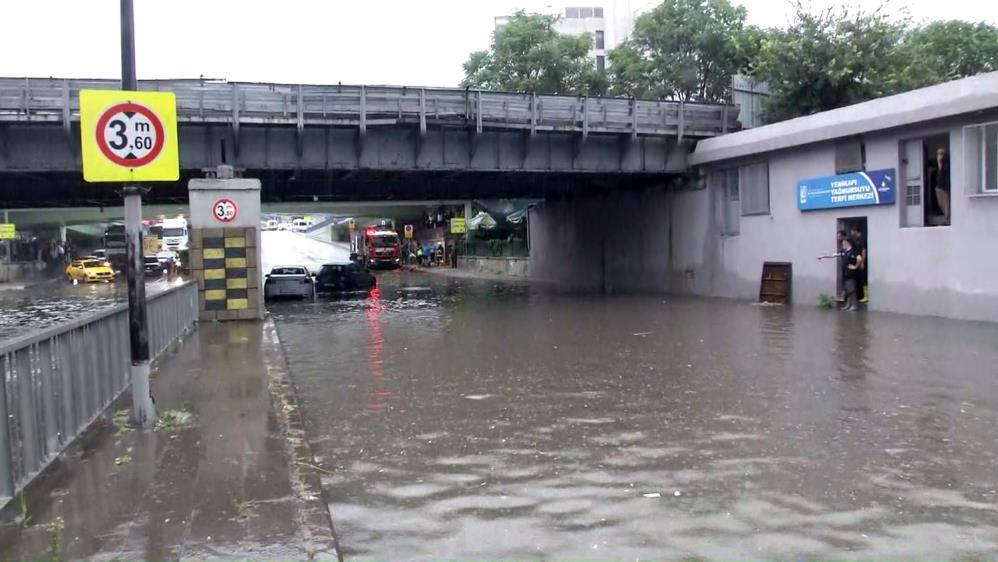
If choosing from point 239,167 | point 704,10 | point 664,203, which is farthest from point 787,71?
point 239,167

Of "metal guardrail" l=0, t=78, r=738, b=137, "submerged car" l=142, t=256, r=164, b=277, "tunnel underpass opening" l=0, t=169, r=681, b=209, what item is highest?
"metal guardrail" l=0, t=78, r=738, b=137

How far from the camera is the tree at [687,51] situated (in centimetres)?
3903

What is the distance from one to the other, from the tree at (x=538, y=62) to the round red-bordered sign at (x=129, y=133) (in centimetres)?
3738

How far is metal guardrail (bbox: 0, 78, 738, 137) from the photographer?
2061cm

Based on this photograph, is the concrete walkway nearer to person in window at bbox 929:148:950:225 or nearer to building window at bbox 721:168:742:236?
person in window at bbox 929:148:950:225

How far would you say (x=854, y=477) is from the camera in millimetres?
6457

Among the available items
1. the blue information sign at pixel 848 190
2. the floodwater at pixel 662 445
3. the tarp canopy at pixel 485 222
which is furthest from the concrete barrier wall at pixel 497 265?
the floodwater at pixel 662 445

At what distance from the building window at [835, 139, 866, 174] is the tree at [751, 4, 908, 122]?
892cm

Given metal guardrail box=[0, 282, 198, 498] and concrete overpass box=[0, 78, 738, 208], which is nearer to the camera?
metal guardrail box=[0, 282, 198, 498]

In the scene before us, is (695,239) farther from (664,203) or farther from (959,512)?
(959,512)

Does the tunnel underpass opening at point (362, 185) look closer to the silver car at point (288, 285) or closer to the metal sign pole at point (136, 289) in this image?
the silver car at point (288, 285)

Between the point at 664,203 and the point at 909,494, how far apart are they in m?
25.9

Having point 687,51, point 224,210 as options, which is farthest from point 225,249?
point 687,51

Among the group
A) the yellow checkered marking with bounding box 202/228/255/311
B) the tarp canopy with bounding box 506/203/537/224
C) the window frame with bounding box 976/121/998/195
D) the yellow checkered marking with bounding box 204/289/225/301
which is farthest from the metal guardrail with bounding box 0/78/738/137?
the tarp canopy with bounding box 506/203/537/224
